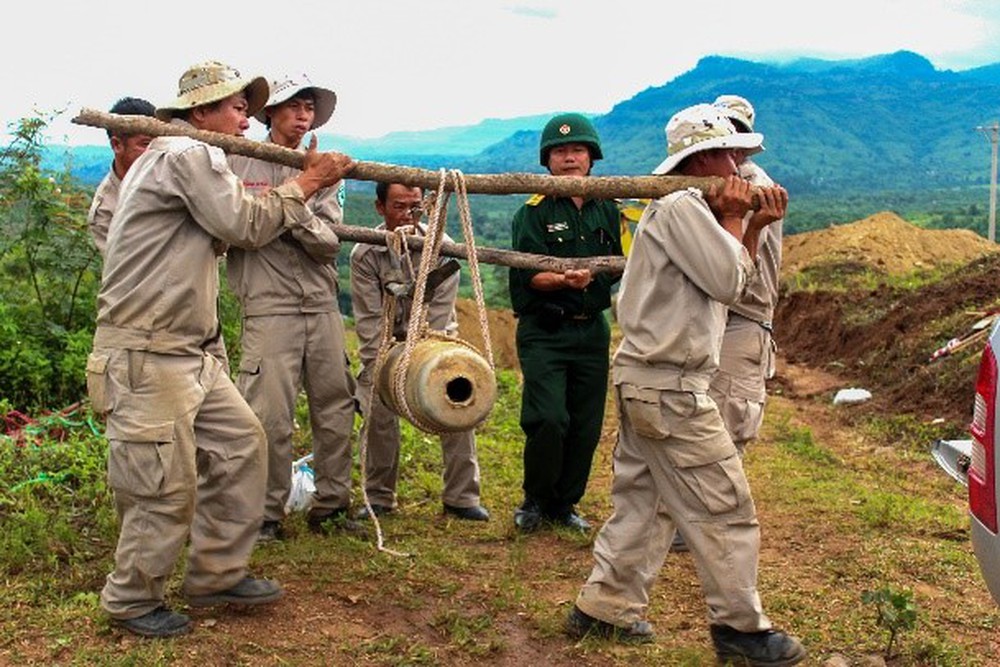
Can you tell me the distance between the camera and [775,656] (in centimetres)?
396

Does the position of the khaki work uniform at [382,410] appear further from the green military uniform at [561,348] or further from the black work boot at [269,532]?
the black work boot at [269,532]

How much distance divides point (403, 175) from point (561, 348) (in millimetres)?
1545

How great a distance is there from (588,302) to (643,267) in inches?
66.1

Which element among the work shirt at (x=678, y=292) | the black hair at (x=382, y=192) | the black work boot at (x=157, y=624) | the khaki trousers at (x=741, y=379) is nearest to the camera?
the work shirt at (x=678, y=292)

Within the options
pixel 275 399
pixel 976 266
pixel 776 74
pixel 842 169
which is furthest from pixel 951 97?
pixel 275 399

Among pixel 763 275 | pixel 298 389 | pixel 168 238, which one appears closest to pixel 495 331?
pixel 298 389

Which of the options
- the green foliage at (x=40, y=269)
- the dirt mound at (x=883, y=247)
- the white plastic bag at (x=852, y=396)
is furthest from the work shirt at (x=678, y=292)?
the dirt mound at (x=883, y=247)

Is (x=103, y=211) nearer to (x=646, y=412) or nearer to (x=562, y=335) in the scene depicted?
(x=562, y=335)

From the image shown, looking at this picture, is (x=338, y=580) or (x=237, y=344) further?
(x=237, y=344)

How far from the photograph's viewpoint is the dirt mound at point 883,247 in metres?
19.3

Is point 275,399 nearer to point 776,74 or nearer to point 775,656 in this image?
point 775,656

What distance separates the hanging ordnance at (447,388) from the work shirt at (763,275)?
133cm

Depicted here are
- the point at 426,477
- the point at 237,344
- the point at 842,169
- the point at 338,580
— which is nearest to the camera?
the point at 338,580

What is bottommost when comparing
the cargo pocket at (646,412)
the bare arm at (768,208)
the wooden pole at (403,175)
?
the cargo pocket at (646,412)
